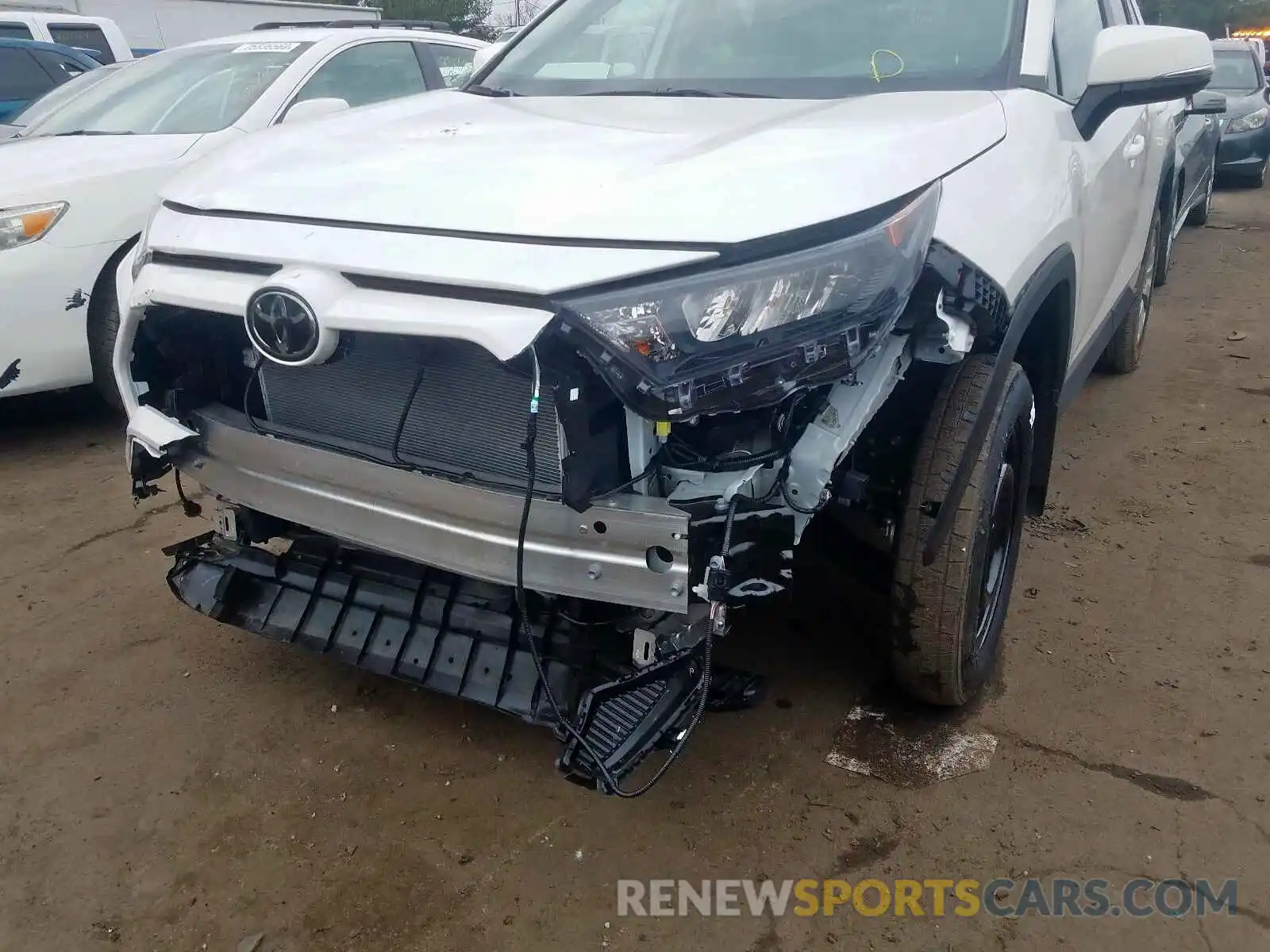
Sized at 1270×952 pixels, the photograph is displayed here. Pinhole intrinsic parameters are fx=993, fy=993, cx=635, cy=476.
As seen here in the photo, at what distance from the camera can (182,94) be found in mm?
5039

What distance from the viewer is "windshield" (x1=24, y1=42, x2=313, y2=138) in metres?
4.88

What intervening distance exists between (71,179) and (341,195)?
3006 mm

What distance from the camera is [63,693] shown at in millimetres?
2783

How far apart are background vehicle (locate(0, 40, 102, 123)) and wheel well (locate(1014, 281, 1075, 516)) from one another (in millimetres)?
8385

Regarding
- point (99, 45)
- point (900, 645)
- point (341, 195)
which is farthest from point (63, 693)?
point (99, 45)

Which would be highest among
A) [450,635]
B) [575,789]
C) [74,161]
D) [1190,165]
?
[74,161]

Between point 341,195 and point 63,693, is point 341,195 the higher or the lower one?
the higher one

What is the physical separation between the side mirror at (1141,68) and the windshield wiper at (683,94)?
0.86 m

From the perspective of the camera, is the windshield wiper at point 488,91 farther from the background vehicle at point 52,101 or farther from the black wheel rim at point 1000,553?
the background vehicle at point 52,101

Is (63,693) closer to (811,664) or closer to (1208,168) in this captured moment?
(811,664)

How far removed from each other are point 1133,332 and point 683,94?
3522mm

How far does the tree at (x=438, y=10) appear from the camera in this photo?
2745 cm

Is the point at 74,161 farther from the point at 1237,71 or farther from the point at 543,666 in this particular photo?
the point at 1237,71

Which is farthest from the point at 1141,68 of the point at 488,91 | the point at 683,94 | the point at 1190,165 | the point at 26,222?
the point at 1190,165
